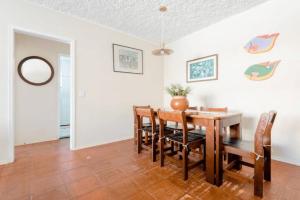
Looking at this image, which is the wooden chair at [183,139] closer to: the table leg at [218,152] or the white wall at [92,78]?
the table leg at [218,152]

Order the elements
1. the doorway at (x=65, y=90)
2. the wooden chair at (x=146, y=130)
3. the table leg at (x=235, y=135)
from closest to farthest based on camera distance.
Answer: the table leg at (x=235, y=135) → the wooden chair at (x=146, y=130) → the doorway at (x=65, y=90)

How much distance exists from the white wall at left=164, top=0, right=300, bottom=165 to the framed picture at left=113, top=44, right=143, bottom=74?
1347 mm

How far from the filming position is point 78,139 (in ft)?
9.23

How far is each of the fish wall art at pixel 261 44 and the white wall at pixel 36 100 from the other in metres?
3.99

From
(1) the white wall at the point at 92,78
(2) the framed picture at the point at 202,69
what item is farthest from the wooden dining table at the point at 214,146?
(1) the white wall at the point at 92,78

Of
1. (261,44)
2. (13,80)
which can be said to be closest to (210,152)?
(261,44)

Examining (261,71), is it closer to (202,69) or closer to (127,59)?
(202,69)

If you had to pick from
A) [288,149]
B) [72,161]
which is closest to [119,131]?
[72,161]

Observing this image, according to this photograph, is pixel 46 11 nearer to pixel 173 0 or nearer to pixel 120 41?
pixel 120 41

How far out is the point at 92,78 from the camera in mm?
2994

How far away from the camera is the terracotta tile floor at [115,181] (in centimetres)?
144

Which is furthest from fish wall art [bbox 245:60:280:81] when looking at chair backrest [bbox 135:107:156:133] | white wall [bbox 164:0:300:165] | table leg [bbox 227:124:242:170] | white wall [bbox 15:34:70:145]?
white wall [bbox 15:34:70:145]

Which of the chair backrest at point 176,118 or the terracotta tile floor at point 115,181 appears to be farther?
the chair backrest at point 176,118

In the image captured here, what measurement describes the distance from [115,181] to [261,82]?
8.63 ft
